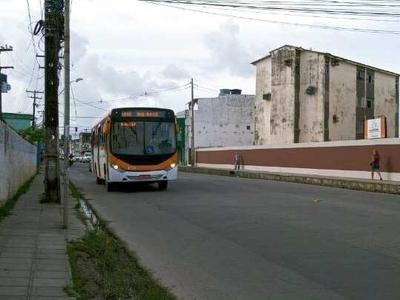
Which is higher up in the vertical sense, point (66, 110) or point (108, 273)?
point (66, 110)

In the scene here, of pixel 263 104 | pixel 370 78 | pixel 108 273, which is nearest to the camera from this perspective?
pixel 108 273

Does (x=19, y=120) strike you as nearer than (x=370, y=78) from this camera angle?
No

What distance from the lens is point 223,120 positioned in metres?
80.2

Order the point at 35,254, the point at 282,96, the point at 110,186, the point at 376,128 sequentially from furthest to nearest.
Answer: the point at 282,96 < the point at 376,128 < the point at 110,186 < the point at 35,254

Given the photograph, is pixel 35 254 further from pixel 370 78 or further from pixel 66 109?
pixel 370 78

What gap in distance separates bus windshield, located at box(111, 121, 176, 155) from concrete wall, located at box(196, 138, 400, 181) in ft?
45.0

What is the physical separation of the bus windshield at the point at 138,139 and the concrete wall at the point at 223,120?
5658cm

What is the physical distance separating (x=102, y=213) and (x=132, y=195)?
565cm

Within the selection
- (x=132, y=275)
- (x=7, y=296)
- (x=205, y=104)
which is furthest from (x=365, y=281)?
(x=205, y=104)

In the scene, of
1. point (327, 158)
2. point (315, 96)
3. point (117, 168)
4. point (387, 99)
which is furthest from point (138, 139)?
point (387, 99)

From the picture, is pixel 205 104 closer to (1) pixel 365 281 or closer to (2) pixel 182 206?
(2) pixel 182 206

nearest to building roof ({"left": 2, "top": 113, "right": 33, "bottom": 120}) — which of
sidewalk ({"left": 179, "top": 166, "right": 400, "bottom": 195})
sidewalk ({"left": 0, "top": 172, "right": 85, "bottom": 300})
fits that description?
sidewalk ({"left": 179, "top": 166, "right": 400, "bottom": 195})

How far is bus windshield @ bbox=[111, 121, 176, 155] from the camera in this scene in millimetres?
22000

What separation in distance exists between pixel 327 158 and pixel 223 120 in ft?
145
